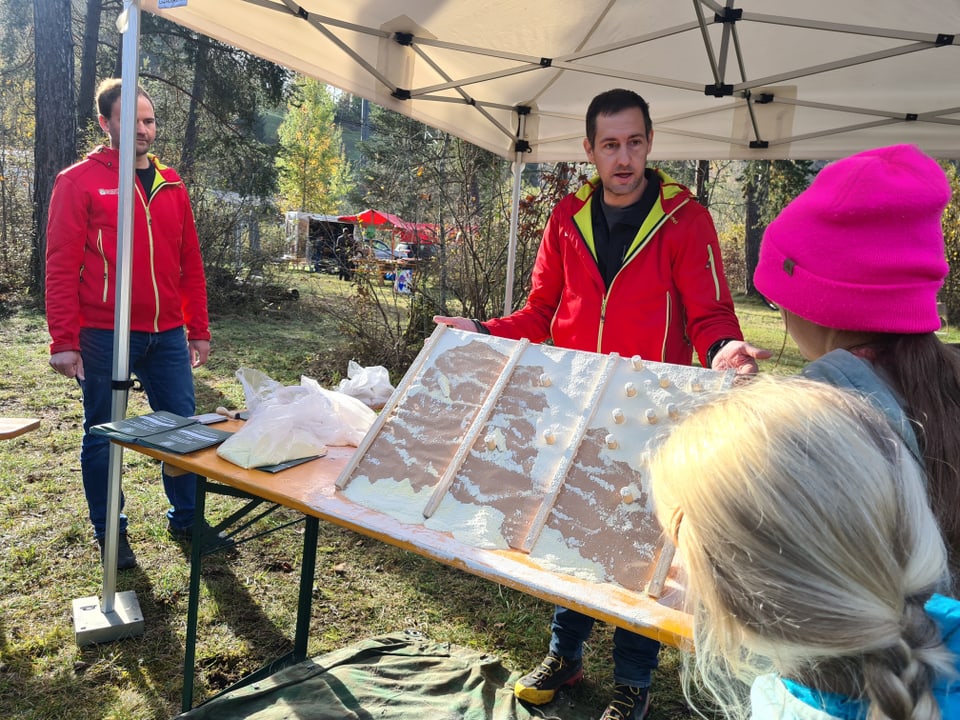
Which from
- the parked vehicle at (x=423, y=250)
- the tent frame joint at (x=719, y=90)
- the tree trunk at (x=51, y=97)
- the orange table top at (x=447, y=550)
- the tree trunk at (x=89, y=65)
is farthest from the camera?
the tree trunk at (x=89, y=65)

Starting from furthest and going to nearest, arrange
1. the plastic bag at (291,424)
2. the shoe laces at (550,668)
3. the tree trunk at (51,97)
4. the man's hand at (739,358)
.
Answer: the tree trunk at (51,97)
the shoe laces at (550,668)
the plastic bag at (291,424)
the man's hand at (739,358)

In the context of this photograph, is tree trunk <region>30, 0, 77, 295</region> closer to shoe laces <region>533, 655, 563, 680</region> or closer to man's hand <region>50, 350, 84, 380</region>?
man's hand <region>50, 350, 84, 380</region>

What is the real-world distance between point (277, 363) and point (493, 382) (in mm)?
6310

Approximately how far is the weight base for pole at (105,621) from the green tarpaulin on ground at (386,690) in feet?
2.36

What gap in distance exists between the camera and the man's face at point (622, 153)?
2.26 m

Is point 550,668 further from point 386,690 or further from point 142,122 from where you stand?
point 142,122

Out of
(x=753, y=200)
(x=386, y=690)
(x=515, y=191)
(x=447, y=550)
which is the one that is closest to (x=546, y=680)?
(x=386, y=690)

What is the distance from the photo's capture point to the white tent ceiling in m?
2.83

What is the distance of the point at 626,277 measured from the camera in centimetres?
228

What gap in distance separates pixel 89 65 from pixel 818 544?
→ 46.2 ft

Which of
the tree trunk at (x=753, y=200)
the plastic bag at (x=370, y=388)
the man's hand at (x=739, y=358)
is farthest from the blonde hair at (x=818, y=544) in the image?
the tree trunk at (x=753, y=200)

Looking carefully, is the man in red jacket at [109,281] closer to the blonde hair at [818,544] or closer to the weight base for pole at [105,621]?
the weight base for pole at [105,621]

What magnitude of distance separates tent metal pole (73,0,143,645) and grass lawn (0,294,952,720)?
83mm

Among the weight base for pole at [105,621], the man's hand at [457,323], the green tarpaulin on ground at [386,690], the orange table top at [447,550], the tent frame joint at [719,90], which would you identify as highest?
the tent frame joint at [719,90]
